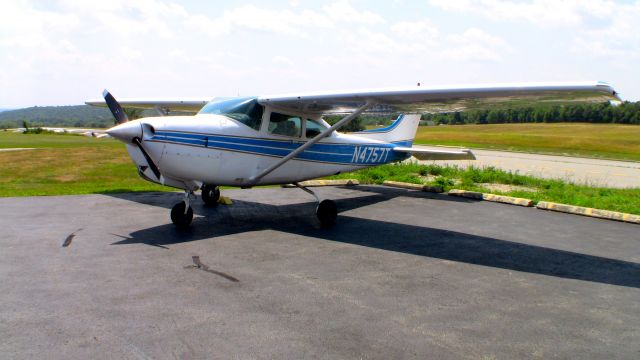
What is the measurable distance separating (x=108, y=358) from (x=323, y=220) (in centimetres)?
567

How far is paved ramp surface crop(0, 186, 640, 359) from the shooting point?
412 centimetres

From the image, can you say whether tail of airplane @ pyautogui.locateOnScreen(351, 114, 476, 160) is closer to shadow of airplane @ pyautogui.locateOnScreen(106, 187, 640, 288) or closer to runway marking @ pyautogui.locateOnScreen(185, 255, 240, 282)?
shadow of airplane @ pyautogui.locateOnScreen(106, 187, 640, 288)

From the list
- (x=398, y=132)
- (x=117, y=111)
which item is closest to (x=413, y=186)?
(x=398, y=132)

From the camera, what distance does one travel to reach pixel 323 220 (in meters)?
9.14

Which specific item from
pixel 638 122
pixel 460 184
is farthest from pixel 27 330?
pixel 638 122

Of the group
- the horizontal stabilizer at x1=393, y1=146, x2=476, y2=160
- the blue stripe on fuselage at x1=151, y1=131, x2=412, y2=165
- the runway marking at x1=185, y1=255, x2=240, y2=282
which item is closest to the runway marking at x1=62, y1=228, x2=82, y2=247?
the blue stripe on fuselage at x1=151, y1=131, x2=412, y2=165

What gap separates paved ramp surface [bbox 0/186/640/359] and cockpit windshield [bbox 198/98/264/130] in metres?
1.89

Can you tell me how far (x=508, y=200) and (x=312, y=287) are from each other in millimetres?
8115

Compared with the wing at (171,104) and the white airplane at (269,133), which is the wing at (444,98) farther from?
the wing at (171,104)

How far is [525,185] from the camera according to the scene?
51.0 feet

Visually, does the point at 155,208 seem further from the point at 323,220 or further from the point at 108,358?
the point at 108,358

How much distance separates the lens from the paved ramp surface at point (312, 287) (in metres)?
4.12

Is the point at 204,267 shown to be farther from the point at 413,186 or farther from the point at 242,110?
the point at 413,186

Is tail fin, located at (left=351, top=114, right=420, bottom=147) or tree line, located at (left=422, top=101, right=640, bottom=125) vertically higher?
tail fin, located at (left=351, top=114, right=420, bottom=147)
